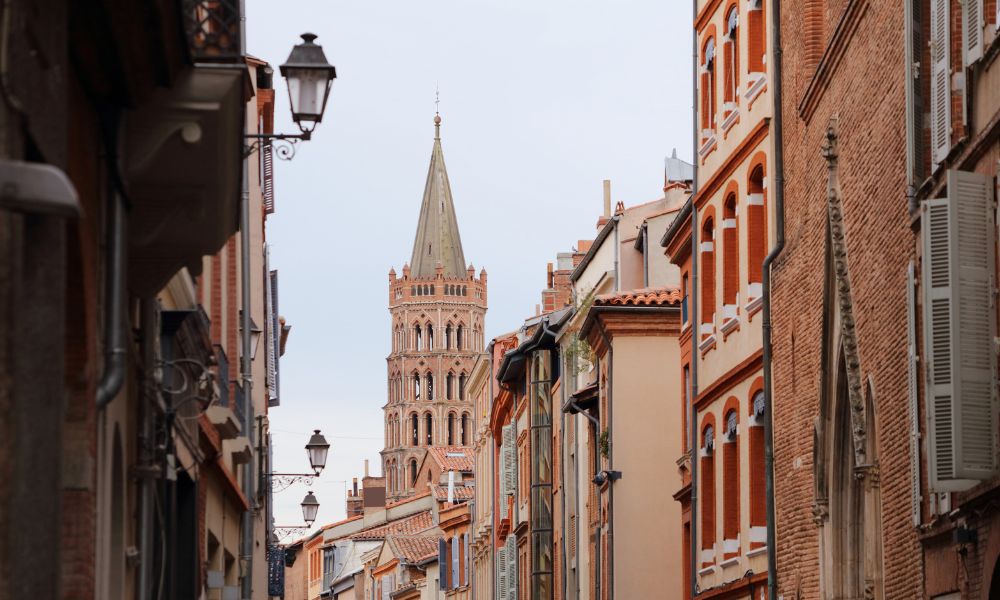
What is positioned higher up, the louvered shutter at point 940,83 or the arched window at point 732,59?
the arched window at point 732,59

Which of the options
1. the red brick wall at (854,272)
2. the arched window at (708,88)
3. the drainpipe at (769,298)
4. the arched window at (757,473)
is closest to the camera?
the red brick wall at (854,272)

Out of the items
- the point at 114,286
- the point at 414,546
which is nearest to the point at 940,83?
the point at 114,286

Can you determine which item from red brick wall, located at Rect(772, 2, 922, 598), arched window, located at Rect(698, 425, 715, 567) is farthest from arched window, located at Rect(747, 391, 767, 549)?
arched window, located at Rect(698, 425, 715, 567)

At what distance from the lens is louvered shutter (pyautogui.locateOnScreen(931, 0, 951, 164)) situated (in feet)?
54.9

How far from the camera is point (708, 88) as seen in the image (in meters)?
33.0

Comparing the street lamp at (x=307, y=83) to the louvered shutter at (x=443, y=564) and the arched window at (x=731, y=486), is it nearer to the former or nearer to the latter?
the arched window at (x=731, y=486)

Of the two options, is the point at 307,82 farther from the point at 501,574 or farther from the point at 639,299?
the point at 501,574

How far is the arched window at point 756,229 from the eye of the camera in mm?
28234

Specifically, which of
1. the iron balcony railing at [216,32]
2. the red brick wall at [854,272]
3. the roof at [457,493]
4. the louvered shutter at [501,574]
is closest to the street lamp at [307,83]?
the iron balcony railing at [216,32]

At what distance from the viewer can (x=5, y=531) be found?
701cm

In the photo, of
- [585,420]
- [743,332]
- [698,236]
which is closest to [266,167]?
[698,236]

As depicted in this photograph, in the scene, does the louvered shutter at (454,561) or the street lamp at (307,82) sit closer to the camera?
the street lamp at (307,82)

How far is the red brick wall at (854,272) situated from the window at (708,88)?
18.6 feet

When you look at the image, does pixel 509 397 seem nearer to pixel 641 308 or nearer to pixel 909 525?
pixel 641 308
